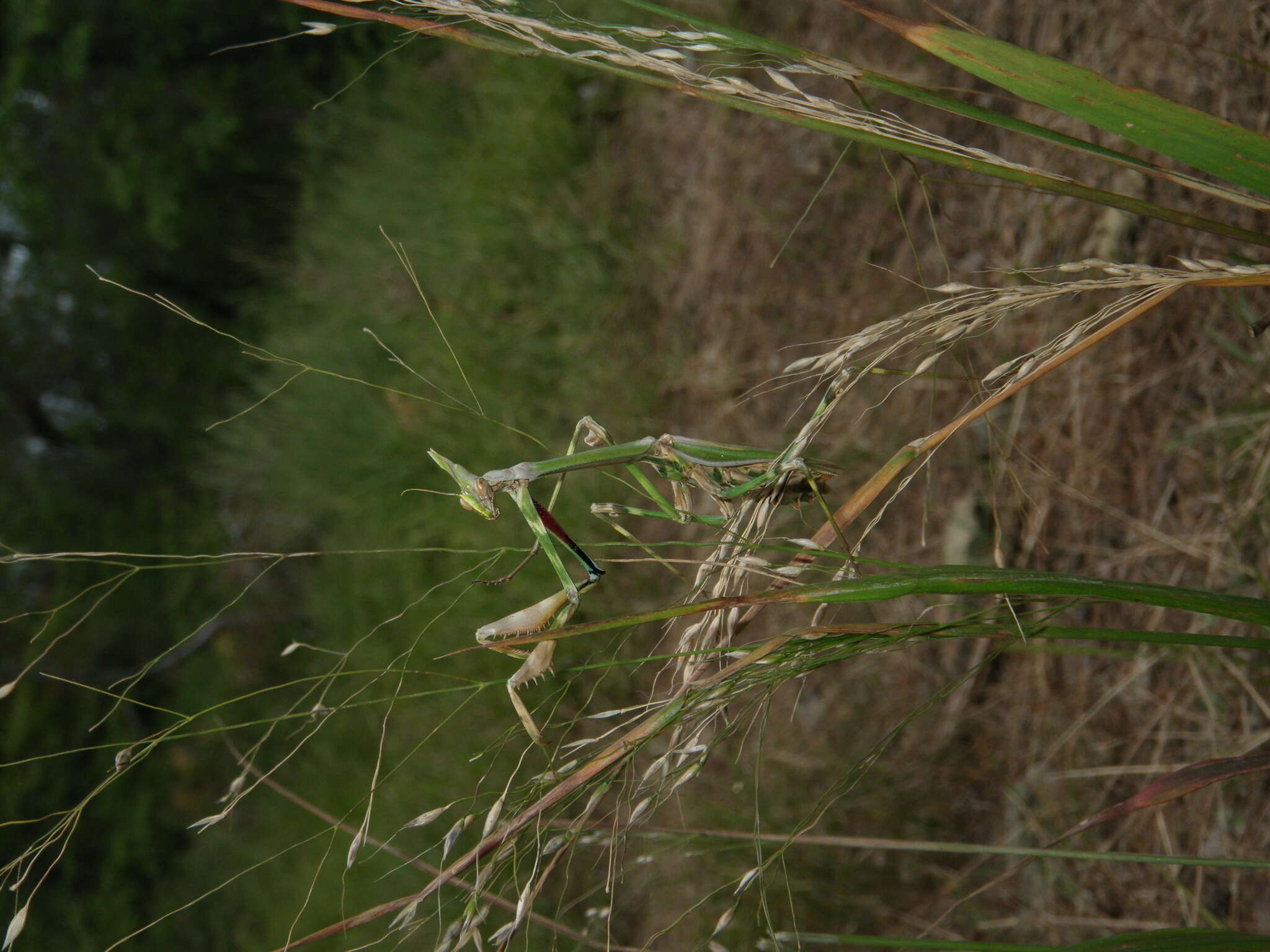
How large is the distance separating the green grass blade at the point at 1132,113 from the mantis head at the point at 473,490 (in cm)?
40

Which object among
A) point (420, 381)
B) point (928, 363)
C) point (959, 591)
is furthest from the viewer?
point (420, 381)

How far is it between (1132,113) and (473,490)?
19.2 inches

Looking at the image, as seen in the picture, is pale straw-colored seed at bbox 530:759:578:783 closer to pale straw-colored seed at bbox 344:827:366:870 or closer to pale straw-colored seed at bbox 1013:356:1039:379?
pale straw-colored seed at bbox 344:827:366:870

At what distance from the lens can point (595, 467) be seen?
61cm

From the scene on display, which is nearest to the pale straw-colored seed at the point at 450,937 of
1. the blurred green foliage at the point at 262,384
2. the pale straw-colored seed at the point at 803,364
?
the pale straw-colored seed at the point at 803,364

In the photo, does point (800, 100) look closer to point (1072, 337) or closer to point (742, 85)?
point (742, 85)

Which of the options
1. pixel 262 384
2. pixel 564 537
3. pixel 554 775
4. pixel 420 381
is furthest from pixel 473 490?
pixel 262 384

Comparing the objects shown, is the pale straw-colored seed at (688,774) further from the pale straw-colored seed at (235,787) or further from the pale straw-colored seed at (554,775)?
the pale straw-colored seed at (235,787)

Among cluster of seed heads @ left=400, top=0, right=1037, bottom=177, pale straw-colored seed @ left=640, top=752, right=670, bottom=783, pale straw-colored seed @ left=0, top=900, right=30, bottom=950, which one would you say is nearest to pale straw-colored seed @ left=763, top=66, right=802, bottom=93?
Answer: cluster of seed heads @ left=400, top=0, right=1037, bottom=177

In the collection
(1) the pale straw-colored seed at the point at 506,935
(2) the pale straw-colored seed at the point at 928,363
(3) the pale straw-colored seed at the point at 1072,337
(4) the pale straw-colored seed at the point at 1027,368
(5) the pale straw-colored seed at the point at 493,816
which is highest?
(3) the pale straw-colored seed at the point at 1072,337

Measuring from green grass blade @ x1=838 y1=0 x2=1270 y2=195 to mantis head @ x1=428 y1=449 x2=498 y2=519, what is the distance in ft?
1.32

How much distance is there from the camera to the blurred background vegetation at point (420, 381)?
4.56ft

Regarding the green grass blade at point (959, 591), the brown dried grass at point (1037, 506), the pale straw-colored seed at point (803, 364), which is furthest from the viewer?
the brown dried grass at point (1037, 506)

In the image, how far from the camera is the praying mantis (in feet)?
1.85
